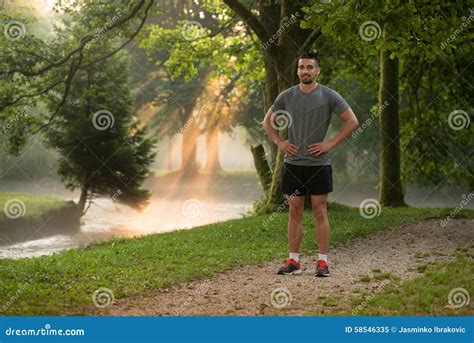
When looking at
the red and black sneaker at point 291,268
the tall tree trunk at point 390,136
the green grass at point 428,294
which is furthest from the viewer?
the tall tree trunk at point 390,136

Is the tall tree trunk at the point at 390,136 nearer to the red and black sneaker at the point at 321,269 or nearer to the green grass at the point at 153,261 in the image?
the green grass at the point at 153,261

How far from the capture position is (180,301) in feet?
26.3

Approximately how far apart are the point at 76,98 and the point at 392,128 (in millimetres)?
13481

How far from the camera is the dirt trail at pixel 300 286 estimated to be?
294 inches

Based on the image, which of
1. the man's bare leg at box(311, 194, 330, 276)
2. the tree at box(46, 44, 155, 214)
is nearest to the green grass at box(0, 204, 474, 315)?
the man's bare leg at box(311, 194, 330, 276)

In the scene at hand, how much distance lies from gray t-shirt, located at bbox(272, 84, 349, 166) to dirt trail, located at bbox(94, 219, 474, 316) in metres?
1.62

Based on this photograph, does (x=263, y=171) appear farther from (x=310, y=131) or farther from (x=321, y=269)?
(x=310, y=131)

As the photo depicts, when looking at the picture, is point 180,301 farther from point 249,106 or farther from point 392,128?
point 249,106

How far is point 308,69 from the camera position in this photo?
828cm

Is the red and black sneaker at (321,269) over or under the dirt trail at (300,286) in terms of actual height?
over

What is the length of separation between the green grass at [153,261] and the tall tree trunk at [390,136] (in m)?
2.84

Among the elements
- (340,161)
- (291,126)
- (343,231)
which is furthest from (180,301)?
(340,161)

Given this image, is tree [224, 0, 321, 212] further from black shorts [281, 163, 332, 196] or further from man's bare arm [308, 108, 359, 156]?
man's bare arm [308, 108, 359, 156]

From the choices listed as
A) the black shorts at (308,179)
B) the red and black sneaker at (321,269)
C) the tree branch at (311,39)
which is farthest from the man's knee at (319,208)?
the tree branch at (311,39)
